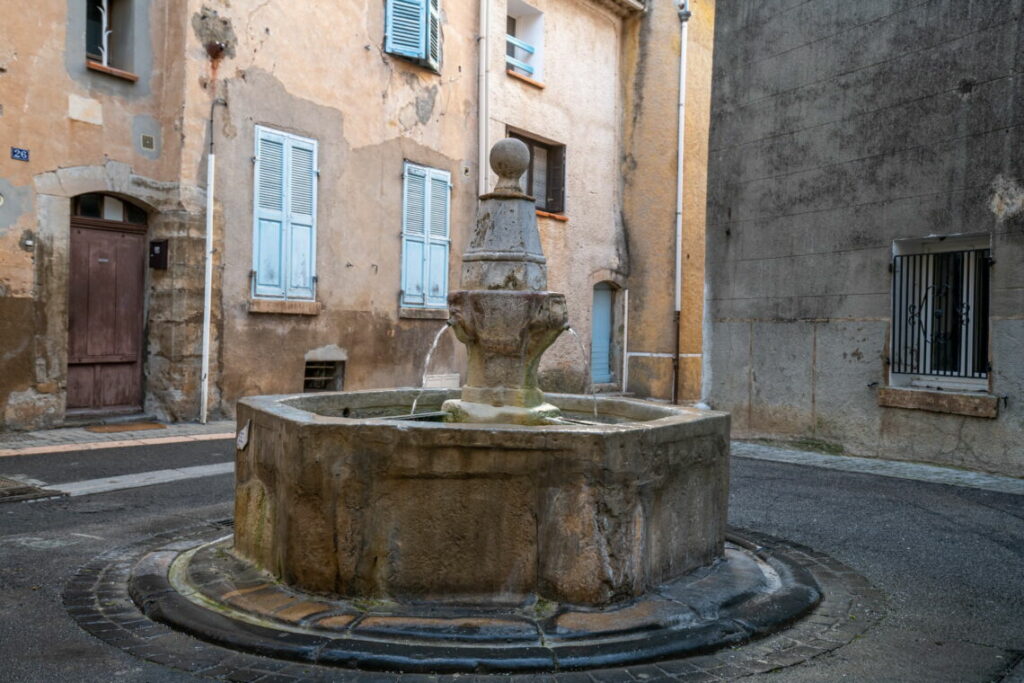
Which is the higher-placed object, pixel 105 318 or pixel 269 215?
pixel 269 215

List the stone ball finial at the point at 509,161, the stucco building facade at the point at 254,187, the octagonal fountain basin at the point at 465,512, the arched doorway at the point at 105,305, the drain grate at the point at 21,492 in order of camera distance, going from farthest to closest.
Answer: the arched doorway at the point at 105,305 → the stucco building facade at the point at 254,187 → the drain grate at the point at 21,492 → the stone ball finial at the point at 509,161 → the octagonal fountain basin at the point at 465,512

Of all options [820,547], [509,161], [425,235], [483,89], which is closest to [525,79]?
[483,89]

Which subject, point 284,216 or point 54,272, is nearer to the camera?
point 54,272

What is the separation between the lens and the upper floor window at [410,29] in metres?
13.0

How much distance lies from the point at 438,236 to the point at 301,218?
2645 mm

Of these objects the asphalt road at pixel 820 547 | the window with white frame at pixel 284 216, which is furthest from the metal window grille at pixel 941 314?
the window with white frame at pixel 284 216

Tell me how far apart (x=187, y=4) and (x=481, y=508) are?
9.21 meters

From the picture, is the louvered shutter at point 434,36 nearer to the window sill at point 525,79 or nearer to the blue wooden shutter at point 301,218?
the window sill at point 525,79

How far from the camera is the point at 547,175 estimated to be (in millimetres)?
16688

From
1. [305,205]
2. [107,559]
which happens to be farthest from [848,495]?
[305,205]

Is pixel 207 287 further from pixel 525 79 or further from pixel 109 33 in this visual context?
pixel 525 79

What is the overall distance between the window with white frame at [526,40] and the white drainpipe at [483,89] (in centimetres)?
114

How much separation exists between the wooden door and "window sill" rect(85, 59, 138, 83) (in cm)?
174

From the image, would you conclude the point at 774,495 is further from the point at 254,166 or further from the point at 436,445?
the point at 254,166
